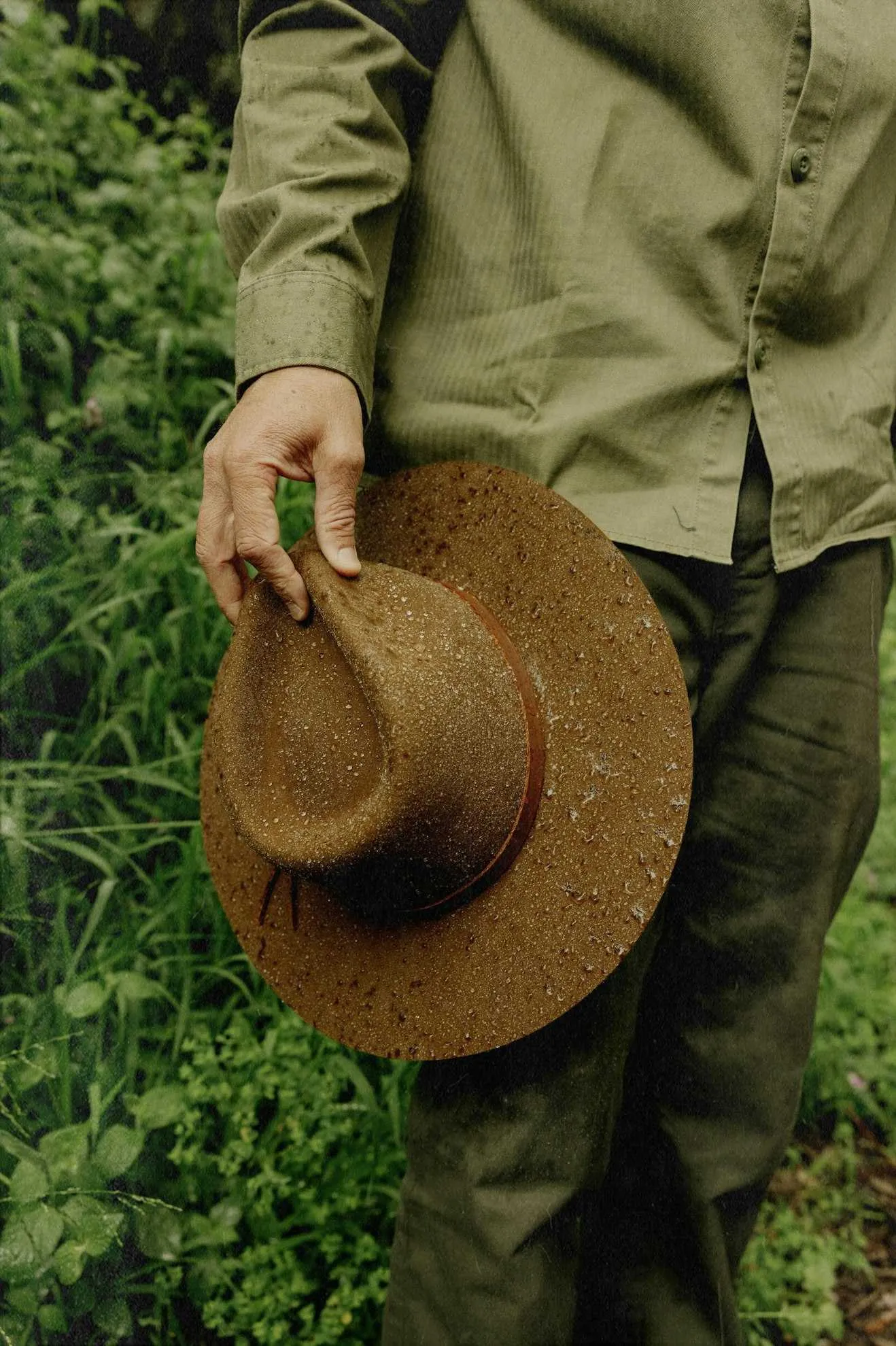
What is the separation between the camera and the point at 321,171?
1.39m

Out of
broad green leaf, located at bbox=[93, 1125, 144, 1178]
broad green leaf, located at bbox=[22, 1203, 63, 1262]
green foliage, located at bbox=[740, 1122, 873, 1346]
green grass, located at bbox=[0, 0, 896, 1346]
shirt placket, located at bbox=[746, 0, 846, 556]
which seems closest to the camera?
shirt placket, located at bbox=[746, 0, 846, 556]

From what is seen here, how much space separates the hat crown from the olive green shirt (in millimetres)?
309

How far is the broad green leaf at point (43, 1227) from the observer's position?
159 cm

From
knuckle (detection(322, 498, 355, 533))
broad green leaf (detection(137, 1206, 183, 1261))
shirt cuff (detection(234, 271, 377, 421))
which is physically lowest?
broad green leaf (detection(137, 1206, 183, 1261))

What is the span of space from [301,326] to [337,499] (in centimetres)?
25

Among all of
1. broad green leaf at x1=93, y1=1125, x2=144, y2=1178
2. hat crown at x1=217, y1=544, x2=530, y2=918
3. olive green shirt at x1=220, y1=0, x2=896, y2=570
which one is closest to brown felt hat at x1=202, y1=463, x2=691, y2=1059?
hat crown at x1=217, y1=544, x2=530, y2=918

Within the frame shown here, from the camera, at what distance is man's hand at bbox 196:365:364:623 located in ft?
4.27

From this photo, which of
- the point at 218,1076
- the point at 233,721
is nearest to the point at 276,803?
the point at 233,721

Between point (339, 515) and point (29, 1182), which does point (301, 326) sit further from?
point (29, 1182)

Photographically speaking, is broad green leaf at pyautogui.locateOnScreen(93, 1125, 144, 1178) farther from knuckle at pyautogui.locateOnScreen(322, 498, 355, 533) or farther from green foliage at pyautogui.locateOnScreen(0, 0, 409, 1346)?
knuckle at pyautogui.locateOnScreen(322, 498, 355, 533)

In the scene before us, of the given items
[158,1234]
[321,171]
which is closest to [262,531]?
[321,171]

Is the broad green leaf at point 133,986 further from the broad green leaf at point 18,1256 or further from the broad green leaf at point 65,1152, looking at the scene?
the broad green leaf at point 18,1256

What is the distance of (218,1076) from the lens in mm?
2080

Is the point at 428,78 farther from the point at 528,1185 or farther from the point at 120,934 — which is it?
the point at 120,934
